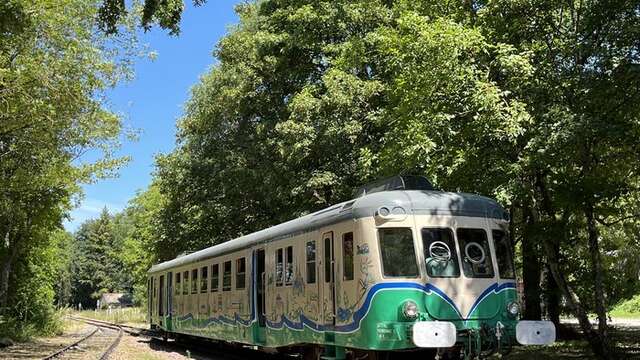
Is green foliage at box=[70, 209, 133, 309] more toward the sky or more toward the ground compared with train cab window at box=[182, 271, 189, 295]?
more toward the sky

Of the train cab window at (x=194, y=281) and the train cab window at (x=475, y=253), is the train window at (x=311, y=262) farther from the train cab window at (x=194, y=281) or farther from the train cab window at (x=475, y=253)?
the train cab window at (x=194, y=281)

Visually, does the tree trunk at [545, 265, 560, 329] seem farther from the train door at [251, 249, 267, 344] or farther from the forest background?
the train door at [251, 249, 267, 344]

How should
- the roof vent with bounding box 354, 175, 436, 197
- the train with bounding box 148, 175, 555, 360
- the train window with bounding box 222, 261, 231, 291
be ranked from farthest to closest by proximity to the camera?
the train window with bounding box 222, 261, 231, 291 < the roof vent with bounding box 354, 175, 436, 197 < the train with bounding box 148, 175, 555, 360

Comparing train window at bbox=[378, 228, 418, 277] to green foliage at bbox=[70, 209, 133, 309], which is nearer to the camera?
train window at bbox=[378, 228, 418, 277]

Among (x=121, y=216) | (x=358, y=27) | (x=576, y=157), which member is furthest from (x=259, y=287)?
(x=121, y=216)

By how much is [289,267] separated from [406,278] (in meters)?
3.52

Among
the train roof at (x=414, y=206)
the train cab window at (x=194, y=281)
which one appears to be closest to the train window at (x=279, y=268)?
the train roof at (x=414, y=206)

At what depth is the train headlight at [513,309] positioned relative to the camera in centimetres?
966

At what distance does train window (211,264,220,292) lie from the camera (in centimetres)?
1689

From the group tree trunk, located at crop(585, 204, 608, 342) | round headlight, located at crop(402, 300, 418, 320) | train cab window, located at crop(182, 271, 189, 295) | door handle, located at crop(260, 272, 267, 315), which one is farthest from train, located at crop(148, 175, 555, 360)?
train cab window, located at crop(182, 271, 189, 295)

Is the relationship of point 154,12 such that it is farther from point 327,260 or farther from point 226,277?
point 226,277

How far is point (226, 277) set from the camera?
16.1 metres

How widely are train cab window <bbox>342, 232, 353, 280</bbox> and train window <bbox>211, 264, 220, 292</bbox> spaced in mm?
7531

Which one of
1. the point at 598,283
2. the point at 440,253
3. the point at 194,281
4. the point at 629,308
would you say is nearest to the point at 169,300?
the point at 194,281
